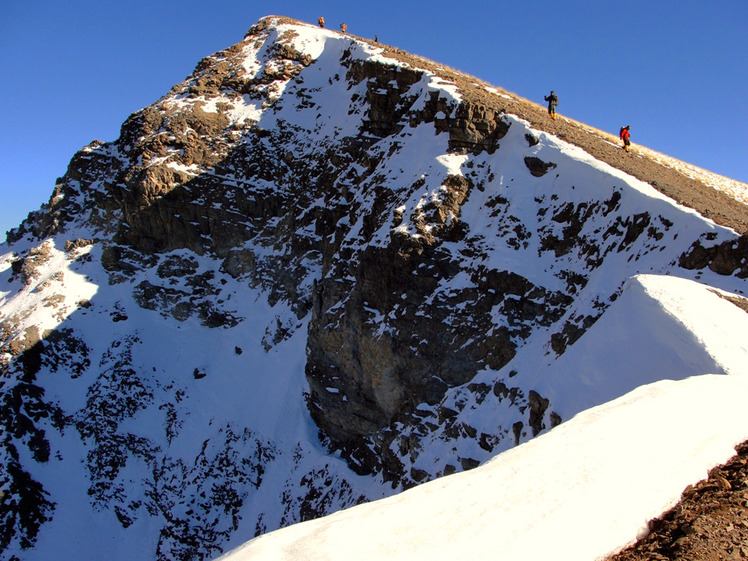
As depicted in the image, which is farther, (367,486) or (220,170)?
(220,170)

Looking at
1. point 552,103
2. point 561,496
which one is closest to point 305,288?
point 552,103

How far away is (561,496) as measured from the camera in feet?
20.1

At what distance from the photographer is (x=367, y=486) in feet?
76.9

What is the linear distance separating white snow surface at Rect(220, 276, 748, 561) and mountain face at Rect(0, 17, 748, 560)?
331 cm

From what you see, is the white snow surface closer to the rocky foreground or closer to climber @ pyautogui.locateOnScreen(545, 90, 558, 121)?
the rocky foreground

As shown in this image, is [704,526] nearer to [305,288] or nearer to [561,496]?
[561,496]

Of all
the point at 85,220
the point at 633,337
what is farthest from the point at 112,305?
the point at 633,337

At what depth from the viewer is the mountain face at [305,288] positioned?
63.9ft

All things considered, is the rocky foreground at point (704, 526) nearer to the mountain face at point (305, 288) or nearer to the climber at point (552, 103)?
the mountain face at point (305, 288)

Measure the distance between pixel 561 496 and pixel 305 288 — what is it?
2930 cm

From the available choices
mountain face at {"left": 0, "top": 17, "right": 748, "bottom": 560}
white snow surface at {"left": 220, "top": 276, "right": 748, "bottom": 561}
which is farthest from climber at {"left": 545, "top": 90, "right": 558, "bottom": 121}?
white snow surface at {"left": 220, "top": 276, "right": 748, "bottom": 561}

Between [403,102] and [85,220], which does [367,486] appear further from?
[85,220]

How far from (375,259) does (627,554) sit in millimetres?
19897

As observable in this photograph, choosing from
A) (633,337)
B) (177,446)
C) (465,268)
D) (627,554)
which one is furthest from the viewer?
(177,446)
